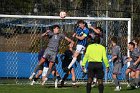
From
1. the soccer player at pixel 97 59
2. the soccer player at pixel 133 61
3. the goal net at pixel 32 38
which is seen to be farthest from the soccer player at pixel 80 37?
the soccer player at pixel 97 59

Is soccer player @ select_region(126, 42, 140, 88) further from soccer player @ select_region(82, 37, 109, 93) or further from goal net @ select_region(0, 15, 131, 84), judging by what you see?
soccer player @ select_region(82, 37, 109, 93)

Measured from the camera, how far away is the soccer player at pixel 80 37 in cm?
1776

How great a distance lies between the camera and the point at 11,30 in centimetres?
2175

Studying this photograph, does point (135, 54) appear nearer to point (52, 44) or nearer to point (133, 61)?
point (133, 61)

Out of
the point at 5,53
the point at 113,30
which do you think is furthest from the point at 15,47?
the point at 113,30

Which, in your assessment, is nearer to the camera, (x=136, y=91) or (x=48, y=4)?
(x=136, y=91)

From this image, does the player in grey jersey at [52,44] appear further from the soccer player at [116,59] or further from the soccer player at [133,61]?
the soccer player at [133,61]

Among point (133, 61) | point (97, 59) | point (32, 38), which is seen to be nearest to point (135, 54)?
point (133, 61)

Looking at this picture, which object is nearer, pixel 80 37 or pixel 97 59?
pixel 97 59

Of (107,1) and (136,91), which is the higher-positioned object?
(107,1)

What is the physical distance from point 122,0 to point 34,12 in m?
6.01

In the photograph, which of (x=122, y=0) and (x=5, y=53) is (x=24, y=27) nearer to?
(x=5, y=53)

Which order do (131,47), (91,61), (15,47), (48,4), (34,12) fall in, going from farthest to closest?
1. (48,4)
2. (34,12)
3. (15,47)
4. (131,47)
5. (91,61)

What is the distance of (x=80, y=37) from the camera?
17781 millimetres
